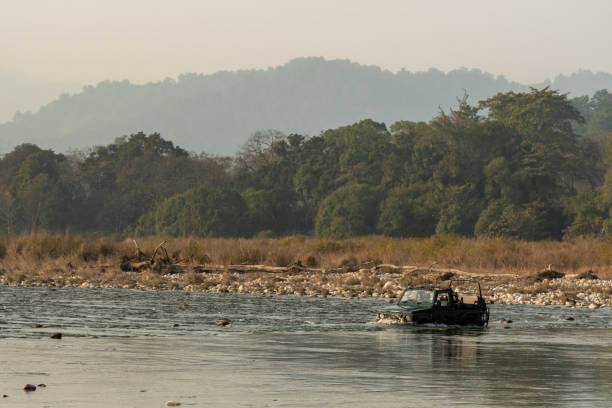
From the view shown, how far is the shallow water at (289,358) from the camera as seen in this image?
42.8 feet

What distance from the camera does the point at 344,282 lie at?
4247cm

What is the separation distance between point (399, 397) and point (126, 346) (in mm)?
7788

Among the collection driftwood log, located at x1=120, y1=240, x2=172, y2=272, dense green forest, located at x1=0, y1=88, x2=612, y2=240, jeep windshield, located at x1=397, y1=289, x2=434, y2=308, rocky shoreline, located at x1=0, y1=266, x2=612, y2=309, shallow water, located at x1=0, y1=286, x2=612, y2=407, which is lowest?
shallow water, located at x1=0, y1=286, x2=612, y2=407

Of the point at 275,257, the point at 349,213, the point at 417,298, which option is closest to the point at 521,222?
the point at 349,213

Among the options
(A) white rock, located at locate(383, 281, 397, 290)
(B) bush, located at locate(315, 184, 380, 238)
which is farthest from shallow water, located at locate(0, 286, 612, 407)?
(B) bush, located at locate(315, 184, 380, 238)

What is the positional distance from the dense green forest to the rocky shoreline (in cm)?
4193

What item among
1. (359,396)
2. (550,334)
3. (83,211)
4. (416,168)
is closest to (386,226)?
(416,168)

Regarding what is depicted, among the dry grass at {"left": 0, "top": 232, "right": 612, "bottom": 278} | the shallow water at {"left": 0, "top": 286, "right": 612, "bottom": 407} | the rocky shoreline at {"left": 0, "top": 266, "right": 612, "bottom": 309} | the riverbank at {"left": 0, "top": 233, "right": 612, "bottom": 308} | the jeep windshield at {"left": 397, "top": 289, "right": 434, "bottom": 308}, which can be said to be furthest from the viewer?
the dry grass at {"left": 0, "top": 232, "right": 612, "bottom": 278}

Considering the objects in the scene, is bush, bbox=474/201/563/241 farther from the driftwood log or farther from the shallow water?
the shallow water

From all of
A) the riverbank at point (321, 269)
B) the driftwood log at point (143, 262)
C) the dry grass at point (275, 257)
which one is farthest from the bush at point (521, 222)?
the driftwood log at point (143, 262)

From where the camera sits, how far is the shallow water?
13.1 metres

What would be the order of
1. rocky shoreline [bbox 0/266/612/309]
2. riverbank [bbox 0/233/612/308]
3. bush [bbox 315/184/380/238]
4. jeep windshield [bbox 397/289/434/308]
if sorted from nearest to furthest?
jeep windshield [bbox 397/289/434/308], rocky shoreline [bbox 0/266/612/309], riverbank [bbox 0/233/612/308], bush [bbox 315/184/380/238]

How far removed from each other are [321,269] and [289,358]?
101 ft

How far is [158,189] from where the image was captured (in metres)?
112
